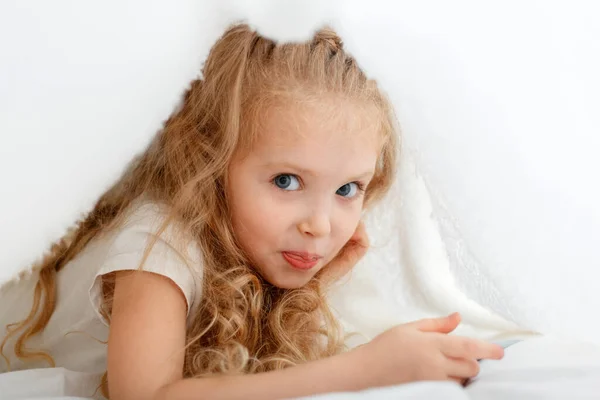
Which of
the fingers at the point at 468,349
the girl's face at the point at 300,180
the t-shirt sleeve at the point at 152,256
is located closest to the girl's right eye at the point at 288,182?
the girl's face at the point at 300,180

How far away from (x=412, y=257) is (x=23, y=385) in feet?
2.39

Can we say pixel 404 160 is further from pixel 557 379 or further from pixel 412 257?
pixel 557 379

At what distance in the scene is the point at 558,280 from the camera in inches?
39.7

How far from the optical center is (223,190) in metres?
1.15

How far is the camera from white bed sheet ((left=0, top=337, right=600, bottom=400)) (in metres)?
0.79

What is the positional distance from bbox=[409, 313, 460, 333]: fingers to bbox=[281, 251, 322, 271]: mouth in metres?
0.19

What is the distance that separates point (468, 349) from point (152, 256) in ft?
1.39

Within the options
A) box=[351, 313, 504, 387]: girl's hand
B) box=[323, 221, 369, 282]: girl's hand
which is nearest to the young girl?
box=[351, 313, 504, 387]: girl's hand

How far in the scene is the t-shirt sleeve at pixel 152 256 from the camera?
3.48 ft

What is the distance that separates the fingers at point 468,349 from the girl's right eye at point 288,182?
0.92ft

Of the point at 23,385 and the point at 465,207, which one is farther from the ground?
the point at 465,207

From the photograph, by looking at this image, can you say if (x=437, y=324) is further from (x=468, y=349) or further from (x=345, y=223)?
(x=345, y=223)

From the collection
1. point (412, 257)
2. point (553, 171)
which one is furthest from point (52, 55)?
point (412, 257)

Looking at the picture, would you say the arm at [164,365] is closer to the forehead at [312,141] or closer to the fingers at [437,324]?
the fingers at [437,324]
